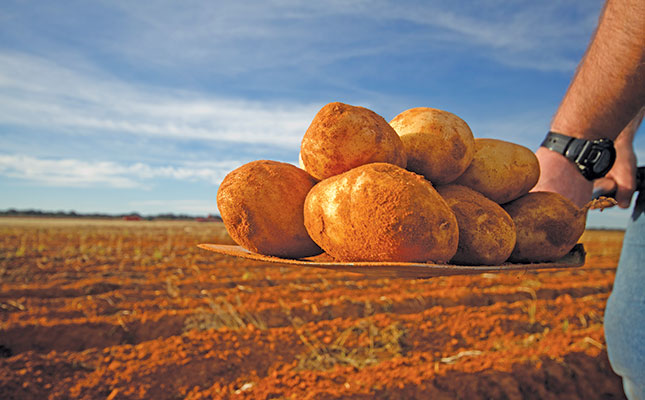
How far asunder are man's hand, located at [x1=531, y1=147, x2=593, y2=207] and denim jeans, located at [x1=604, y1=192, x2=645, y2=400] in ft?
0.83

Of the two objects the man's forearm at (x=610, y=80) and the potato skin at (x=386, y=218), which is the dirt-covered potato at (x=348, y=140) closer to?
the potato skin at (x=386, y=218)

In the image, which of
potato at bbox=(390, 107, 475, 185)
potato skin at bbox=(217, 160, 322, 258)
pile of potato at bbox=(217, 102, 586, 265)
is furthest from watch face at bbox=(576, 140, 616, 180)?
potato skin at bbox=(217, 160, 322, 258)

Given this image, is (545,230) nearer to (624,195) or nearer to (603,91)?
(603,91)

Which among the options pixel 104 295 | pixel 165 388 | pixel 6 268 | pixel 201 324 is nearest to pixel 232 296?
pixel 201 324

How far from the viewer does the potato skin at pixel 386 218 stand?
3.71 ft

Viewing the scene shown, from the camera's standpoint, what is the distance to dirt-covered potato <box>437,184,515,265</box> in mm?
1332

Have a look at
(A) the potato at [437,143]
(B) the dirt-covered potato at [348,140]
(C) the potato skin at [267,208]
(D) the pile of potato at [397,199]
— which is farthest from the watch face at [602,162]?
(C) the potato skin at [267,208]

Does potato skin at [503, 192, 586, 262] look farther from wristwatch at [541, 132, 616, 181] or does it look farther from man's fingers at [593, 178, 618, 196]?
man's fingers at [593, 178, 618, 196]

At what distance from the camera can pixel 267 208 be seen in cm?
136

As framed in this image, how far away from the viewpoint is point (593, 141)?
6.72 ft

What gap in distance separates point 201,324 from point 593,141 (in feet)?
12.0

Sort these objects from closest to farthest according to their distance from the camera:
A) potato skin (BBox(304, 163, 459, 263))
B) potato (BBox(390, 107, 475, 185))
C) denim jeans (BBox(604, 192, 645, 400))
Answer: potato skin (BBox(304, 163, 459, 263)) → potato (BBox(390, 107, 475, 185)) → denim jeans (BBox(604, 192, 645, 400))

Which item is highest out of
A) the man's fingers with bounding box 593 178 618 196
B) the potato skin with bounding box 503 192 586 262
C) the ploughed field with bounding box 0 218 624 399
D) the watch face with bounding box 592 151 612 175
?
the watch face with bounding box 592 151 612 175

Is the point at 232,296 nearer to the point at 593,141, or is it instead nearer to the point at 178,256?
the point at 593,141
